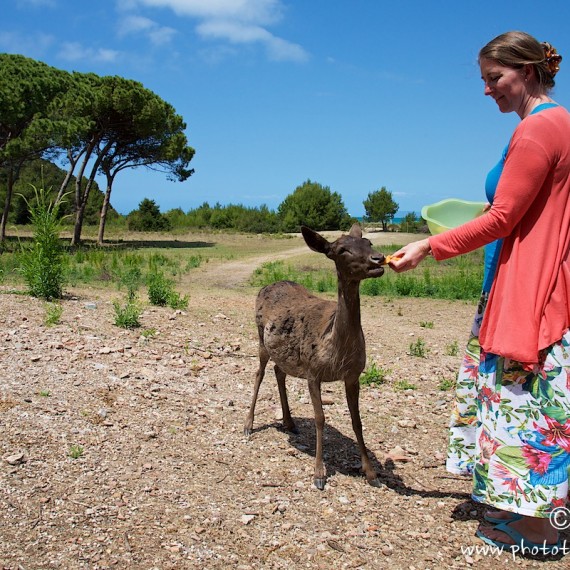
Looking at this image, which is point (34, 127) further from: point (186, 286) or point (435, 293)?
point (435, 293)

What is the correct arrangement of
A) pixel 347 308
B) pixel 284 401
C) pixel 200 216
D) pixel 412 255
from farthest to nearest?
1. pixel 200 216
2. pixel 284 401
3. pixel 347 308
4. pixel 412 255

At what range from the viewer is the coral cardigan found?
288cm

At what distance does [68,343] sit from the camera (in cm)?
677

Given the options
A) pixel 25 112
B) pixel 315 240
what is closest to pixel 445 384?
pixel 315 240

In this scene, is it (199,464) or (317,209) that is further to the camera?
(317,209)

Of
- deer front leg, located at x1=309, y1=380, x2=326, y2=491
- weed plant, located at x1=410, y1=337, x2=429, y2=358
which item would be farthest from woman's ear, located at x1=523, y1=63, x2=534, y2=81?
weed plant, located at x1=410, y1=337, x2=429, y2=358

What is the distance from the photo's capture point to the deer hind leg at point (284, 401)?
17.0 ft

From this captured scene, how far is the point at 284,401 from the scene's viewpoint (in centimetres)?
519

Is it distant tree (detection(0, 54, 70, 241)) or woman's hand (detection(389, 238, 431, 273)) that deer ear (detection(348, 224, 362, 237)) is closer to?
woman's hand (detection(389, 238, 431, 273))

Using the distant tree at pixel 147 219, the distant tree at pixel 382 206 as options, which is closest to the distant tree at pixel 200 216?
the distant tree at pixel 147 219

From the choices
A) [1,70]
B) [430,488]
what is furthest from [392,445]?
[1,70]

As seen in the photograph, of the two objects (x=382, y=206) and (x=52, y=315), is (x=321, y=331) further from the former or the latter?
(x=382, y=206)

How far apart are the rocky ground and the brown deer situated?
1.25 feet

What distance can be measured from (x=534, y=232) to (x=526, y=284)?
27 cm
